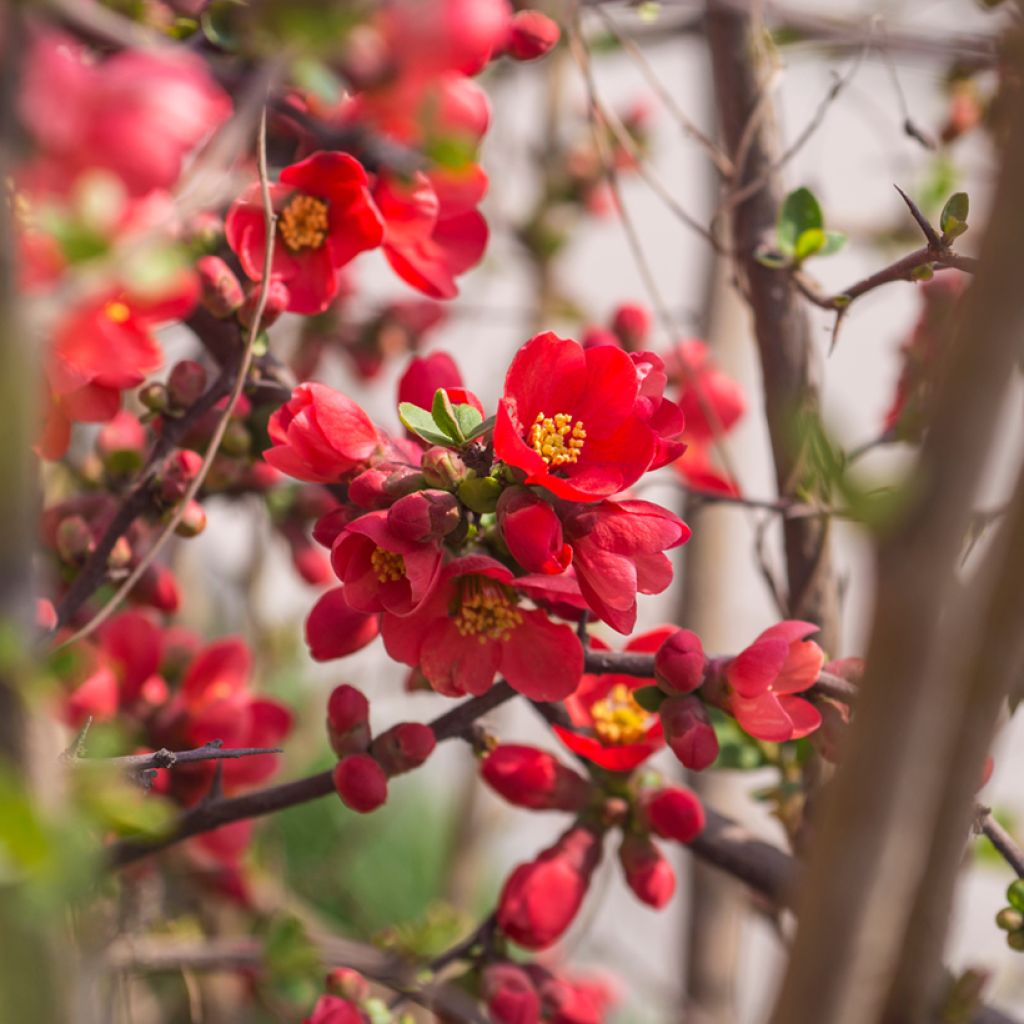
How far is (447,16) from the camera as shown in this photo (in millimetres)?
337

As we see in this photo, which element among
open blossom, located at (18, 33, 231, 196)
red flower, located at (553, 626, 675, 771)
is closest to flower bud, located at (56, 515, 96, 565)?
red flower, located at (553, 626, 675, 771)

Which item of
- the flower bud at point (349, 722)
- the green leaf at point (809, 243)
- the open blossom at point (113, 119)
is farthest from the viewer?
the green leaf at point (809, 243)

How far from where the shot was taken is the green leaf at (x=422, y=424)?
516 mm

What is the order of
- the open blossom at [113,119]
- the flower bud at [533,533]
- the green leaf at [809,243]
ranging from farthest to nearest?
the green leaf at [809,243], the flower bud at [533,533], the open blossom at [113,119]

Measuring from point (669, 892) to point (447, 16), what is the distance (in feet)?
1.55

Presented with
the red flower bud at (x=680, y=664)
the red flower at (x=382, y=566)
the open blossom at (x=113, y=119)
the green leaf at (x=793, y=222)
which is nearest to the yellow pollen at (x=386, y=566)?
the red flower at (x=382, y=566)

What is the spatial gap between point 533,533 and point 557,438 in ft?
0.19

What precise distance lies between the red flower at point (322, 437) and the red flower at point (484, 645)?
0.07 metres

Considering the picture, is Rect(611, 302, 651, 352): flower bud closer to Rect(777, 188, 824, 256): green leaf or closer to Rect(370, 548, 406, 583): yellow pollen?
Rect(777, 188, 824, 256): green leaf

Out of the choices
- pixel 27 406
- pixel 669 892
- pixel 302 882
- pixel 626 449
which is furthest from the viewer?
pixel 302 882

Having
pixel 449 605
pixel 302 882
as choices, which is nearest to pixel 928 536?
pixel 449 605

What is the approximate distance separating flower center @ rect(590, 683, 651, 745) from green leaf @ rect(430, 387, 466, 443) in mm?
198

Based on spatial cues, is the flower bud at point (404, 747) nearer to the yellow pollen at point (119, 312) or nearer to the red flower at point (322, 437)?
the red flower at point (322, 437)

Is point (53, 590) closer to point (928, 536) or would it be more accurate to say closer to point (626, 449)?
point (626, 449)
